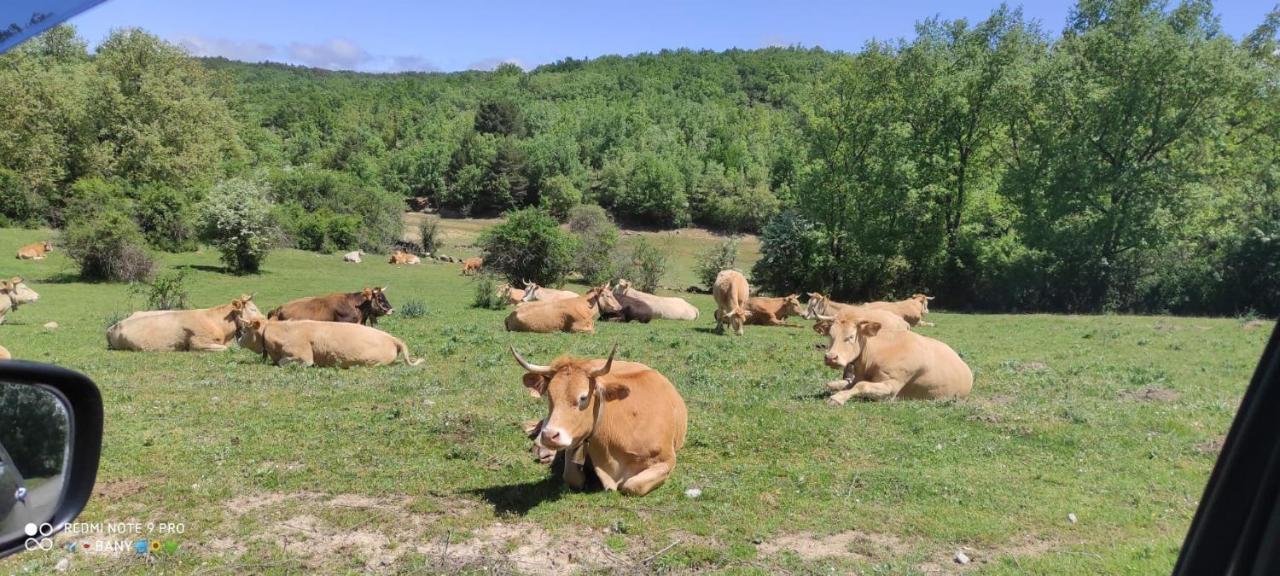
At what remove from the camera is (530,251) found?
29.5 metres

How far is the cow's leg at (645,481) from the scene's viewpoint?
6309mm

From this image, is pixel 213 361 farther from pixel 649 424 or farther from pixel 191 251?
pixel 191 251

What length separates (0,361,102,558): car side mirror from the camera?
2373 millimetres

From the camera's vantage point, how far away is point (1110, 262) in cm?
2933

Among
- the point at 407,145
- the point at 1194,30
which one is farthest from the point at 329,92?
the point at 1194,30

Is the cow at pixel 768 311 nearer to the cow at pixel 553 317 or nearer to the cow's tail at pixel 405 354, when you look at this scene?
the cow at pixel 553 317

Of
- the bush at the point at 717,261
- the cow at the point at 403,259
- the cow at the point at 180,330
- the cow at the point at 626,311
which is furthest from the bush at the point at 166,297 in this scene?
the bush at the point at 717,261

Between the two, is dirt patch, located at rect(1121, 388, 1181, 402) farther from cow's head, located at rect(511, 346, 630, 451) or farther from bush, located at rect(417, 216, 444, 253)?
bush, located at rect(417, 216, 444, 253)

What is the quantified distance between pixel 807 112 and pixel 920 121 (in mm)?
4772

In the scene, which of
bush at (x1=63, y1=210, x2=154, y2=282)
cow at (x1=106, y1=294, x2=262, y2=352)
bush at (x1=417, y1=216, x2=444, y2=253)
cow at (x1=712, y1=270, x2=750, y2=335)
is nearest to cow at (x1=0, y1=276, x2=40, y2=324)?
cow at (x1=106, y1=294, x2=262, y2=352)

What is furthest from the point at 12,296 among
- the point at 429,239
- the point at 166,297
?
the point at 429,239

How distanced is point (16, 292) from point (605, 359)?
57.0ft

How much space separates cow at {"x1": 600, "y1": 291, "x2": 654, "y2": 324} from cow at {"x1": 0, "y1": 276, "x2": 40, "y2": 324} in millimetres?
12666

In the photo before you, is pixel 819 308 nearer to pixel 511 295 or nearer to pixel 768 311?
pixel 768 311
